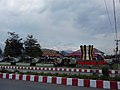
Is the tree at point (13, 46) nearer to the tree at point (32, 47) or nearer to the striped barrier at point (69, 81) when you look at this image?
the tree at point (32, 47)

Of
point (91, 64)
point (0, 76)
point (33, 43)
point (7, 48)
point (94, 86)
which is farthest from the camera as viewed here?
point (33, 43)

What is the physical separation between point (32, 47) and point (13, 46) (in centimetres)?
622

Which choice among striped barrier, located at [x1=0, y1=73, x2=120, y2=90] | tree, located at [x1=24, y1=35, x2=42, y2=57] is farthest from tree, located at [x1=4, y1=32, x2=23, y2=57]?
striped barrier, located at [x1=0, y1=73, x2=120, y2=90]

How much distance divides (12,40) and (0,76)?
7282 centimetres

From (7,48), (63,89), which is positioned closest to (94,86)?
(63,89)

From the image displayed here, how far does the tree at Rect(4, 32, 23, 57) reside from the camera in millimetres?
83312

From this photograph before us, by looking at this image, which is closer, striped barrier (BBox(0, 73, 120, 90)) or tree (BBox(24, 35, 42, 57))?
striped barrier (BBox(0, 73, 120, 90))

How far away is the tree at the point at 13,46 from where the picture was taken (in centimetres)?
8331

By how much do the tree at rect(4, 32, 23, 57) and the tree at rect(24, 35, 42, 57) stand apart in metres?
2.02

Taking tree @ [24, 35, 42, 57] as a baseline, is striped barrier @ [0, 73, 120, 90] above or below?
below

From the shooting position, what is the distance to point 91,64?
26.8 metres

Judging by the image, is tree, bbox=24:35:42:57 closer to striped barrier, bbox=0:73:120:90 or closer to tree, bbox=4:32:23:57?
tree, bbox=4:32:23:57

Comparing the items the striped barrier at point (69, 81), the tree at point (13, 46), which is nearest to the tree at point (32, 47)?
the tree at point (13, 46)

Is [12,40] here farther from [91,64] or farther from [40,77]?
[40,77]
